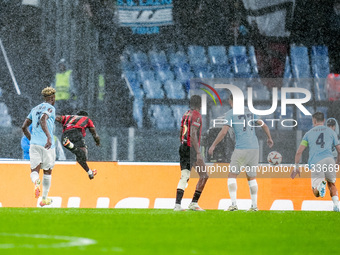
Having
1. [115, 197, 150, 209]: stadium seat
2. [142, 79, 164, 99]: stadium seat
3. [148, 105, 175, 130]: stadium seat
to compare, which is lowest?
[115, 197, 150, 209]: stadium seat

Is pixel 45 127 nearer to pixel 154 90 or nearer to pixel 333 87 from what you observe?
pixel 154 90

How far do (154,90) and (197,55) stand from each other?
1882 mm

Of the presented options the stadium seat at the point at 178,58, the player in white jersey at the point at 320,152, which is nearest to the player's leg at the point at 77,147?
the player in white jersey at the point at 320,152

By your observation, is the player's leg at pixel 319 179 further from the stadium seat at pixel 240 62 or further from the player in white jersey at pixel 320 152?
the stadium seat at pixel 240 62

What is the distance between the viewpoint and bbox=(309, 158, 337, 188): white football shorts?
34.8ft

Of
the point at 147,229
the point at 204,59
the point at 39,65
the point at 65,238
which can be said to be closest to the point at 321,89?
the point at 204,59

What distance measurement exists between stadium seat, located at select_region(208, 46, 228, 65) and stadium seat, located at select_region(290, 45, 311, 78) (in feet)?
6.49

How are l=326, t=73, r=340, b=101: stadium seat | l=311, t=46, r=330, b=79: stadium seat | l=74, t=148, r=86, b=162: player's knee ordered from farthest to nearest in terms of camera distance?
1. l=311, t=46, r=330, b=79: stadium seat
2. l=326, t=73, r=340, b=101: stadium seat
3. l=74, t=148, r=86, b=162: player's knee

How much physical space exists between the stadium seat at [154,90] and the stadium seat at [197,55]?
4.43 feet

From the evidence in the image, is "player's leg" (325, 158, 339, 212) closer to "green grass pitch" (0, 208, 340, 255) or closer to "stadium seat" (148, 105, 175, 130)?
"green grass pitch" (0, 208, 340, 255)

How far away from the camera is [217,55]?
68.0 feet

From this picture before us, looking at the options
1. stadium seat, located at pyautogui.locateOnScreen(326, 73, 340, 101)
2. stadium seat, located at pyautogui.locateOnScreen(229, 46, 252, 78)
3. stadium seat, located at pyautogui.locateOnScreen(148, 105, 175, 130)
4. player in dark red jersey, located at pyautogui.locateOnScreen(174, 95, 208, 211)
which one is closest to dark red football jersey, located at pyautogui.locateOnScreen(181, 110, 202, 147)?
player in dark red jersey, located at pyautogui.locateOnScreen(174, 95, 208, 211)

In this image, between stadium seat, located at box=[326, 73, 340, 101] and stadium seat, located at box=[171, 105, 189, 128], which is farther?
stadium seat, located at box=[171, 105, 189, 128]

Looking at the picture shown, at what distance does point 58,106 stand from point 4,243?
13411 millimetres
